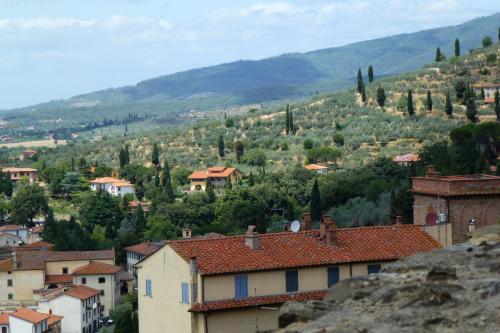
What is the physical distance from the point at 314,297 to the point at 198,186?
367ft

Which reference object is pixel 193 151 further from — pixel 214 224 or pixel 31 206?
pixel 214 224

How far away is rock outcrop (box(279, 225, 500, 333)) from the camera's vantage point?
20.0 meters

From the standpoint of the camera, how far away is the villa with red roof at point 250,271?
32.1 m

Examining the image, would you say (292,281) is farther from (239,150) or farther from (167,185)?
(239,150)

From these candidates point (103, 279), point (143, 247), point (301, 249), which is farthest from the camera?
point (143, 247)

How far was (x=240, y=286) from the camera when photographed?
108 feet

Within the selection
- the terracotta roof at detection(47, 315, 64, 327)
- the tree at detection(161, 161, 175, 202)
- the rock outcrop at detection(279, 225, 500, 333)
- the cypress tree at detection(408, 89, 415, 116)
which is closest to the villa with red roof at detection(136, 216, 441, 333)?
the rock outcrop at detection(279, 225, 500, 333)

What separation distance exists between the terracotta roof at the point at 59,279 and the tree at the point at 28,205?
36.0 m

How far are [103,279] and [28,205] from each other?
41442 mm

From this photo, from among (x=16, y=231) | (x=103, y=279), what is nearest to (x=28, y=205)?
(x=16, y=231)

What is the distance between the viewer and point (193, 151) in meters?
Answer: 175

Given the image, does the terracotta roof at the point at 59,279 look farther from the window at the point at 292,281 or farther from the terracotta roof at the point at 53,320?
the window at the point at 292,281

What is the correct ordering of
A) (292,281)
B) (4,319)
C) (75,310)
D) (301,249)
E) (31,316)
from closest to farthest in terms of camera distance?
(292,281)
(301,249)
(31,316)
(4,319)
(75,310)

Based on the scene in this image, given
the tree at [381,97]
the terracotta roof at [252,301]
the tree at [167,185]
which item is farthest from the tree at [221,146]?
the terracotta roof at [252,301]
